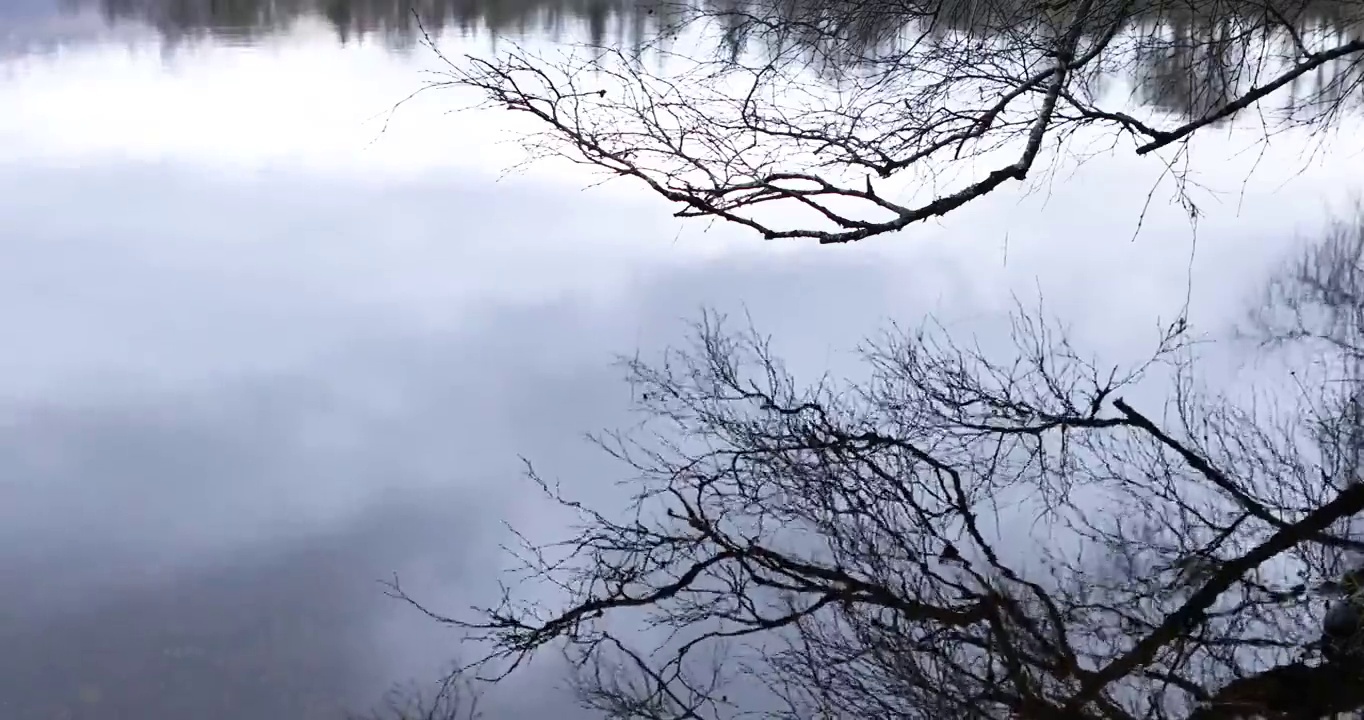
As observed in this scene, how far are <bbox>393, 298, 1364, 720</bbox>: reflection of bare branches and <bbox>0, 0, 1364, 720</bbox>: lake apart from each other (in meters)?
0.22

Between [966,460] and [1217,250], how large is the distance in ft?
9.29

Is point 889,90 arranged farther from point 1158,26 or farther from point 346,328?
point 346,328

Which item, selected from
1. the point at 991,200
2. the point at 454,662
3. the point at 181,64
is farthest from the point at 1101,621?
the point at 181,64

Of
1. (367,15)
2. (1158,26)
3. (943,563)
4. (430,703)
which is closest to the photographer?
→ (430,703)

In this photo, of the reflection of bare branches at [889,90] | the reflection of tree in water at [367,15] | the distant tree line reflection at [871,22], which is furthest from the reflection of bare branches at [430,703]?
the reflection of tree in water at [367,15]

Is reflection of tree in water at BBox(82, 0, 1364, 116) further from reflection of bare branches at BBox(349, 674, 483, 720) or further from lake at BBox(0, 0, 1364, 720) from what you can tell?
reflection of bare branches at BBox(349, 674, 483, 720)

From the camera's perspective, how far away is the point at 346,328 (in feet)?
14.9

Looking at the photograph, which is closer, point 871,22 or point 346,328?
point 871,22

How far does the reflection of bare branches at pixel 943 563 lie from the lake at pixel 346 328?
22cm

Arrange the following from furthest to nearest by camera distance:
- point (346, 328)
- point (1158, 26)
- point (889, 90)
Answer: point (346, 328)
point (889, 90)
point (1158, 26)

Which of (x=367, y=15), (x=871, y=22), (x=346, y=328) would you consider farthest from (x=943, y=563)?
(x=367, y=15)

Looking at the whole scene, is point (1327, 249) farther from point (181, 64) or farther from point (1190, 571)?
point (181, 64)

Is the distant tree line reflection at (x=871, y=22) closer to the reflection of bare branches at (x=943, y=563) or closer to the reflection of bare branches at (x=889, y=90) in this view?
the reflection of bare branches at (x=889, y=90)

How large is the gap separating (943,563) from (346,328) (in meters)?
2.54
